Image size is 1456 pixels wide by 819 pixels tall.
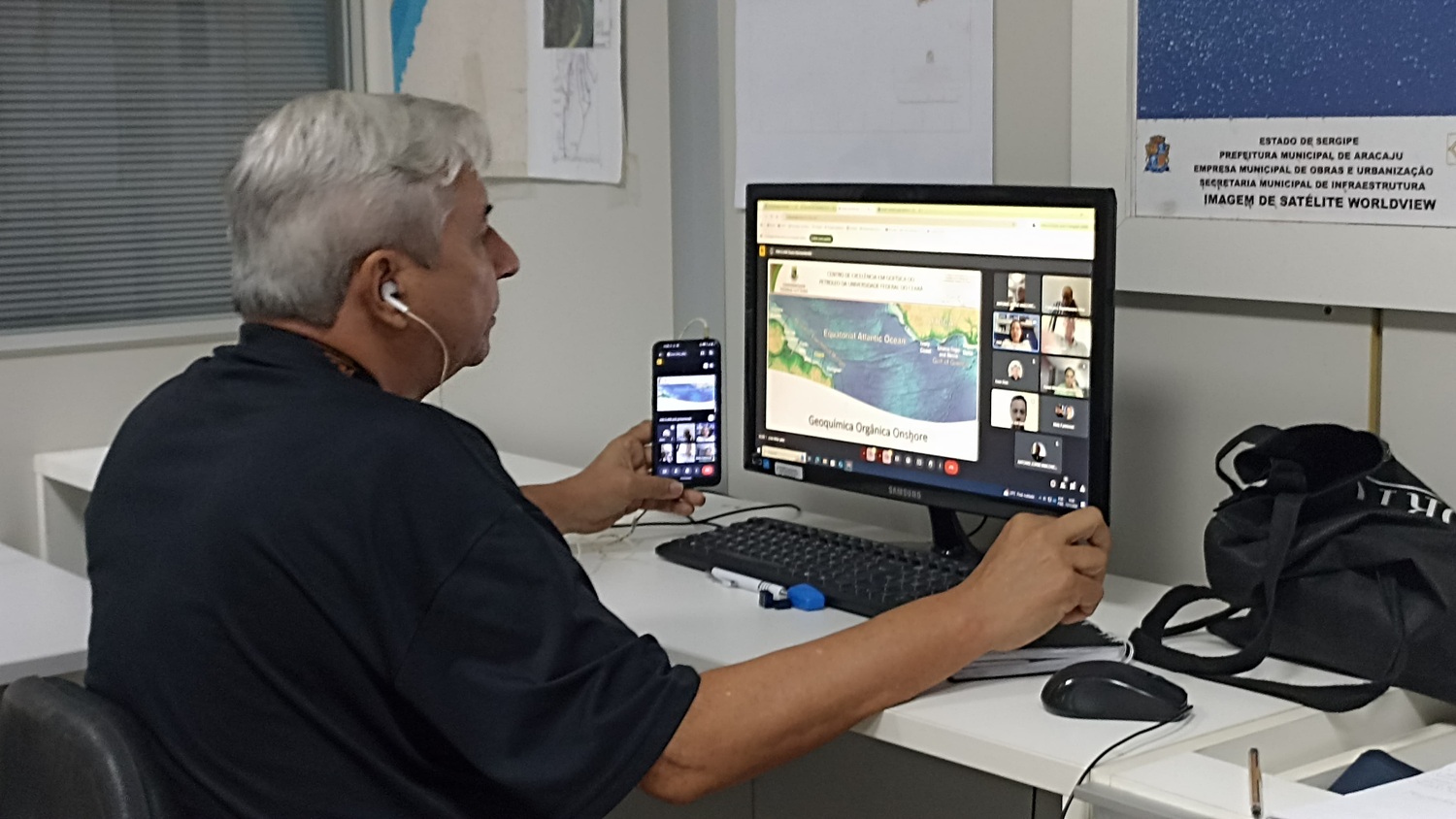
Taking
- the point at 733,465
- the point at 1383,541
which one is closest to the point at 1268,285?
the point at 1383,541

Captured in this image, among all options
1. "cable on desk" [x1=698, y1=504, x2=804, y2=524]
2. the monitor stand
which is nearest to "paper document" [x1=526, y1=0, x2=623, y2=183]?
"cable on desk" [x1=698, y1=504, x2=804, y2=524]

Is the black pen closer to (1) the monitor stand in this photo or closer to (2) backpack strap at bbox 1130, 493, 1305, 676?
(2) backpack strap at bbox 1130, 493, 1305, 676

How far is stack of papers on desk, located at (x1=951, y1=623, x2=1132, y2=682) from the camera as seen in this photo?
1514mm

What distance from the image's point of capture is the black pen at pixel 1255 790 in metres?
1.17

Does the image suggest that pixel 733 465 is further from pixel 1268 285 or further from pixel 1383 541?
pixel 1383 541

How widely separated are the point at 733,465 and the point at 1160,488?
2.53 ft

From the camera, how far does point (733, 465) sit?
2.51 m

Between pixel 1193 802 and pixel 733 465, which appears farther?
pixel 733 465

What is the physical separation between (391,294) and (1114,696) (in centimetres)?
69

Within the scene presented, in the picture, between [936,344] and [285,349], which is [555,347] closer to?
[936,344]

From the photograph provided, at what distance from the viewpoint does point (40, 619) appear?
2016 millimetres

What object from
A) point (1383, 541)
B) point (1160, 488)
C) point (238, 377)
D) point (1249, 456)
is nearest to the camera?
point (238, 377)

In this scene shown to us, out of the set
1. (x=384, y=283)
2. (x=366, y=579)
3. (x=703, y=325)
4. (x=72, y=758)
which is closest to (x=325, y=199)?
(x=384, y=283)

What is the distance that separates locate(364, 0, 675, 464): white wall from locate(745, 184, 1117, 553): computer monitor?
71 centimetres
